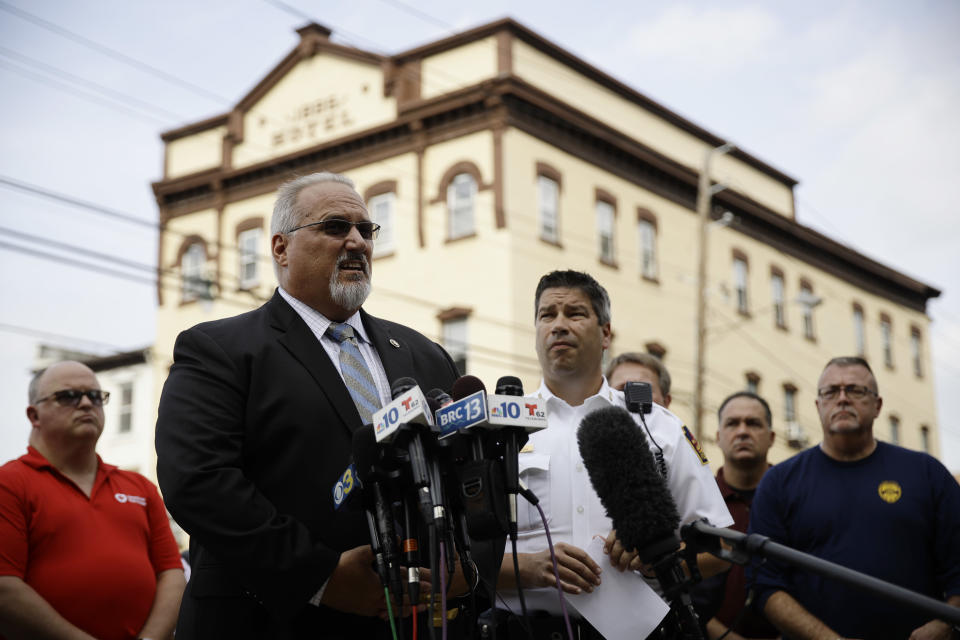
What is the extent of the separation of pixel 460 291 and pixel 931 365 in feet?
91.2

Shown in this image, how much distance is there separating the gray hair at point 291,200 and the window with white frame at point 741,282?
3107 cm

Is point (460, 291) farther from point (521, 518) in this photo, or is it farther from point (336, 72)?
point (521, 518)

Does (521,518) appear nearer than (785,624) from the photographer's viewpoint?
Yes

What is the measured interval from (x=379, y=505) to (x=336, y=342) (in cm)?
Result: 117

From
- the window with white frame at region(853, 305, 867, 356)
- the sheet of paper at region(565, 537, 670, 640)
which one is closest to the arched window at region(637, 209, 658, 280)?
the window with white frame at region(853, 305, 867, 356)

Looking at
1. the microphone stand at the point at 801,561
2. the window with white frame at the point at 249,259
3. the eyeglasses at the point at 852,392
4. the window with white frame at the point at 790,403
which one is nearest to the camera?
the microphone stand at the point at 801,561

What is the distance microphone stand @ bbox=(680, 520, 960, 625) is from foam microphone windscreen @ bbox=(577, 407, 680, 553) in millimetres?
118

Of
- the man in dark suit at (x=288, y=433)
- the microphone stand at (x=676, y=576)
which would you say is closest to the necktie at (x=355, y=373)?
the man in dark suit at (x=288, y=433)

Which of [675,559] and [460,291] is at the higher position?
[460,291]

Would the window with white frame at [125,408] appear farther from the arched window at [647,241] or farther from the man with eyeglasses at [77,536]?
the man with eyeglasses at [77,536]

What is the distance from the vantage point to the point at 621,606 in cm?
464

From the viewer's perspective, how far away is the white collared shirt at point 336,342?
422 centimetres

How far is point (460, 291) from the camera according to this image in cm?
2669

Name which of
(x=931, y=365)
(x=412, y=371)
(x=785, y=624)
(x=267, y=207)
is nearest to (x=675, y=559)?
(x=412, y=371)
